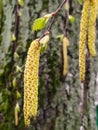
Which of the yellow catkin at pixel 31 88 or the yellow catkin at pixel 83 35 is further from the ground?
the yellow catkin at pixel 83 35

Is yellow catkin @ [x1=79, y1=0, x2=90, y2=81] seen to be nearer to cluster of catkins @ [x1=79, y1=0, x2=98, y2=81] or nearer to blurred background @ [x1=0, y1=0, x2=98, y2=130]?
cluster of catkins @ [x1=79, y1=0, x2=98, y2=81]

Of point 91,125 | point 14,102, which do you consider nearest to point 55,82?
point 14,102

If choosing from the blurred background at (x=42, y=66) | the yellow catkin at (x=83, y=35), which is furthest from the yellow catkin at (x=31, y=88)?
the blurred background at (x=42, y=66)

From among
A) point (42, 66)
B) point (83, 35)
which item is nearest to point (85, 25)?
point (83, 35)

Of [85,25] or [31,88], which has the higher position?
[85,25]

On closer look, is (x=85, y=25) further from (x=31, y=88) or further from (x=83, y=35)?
(x=31, y=88)

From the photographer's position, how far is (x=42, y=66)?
1.95 m

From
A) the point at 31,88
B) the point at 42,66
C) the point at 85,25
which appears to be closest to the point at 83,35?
the point at 85,25

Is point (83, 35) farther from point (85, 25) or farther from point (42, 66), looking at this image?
point (42, 66)

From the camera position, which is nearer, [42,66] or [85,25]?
[85,25]

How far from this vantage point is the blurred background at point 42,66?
195 centimetres

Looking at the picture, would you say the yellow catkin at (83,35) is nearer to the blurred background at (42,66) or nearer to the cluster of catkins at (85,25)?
the cluster of catkins at (85,25)

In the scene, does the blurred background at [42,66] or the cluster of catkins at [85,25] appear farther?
the blurred background at [42,66]

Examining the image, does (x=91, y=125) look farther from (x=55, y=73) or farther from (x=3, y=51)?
(x=3, y=51)
